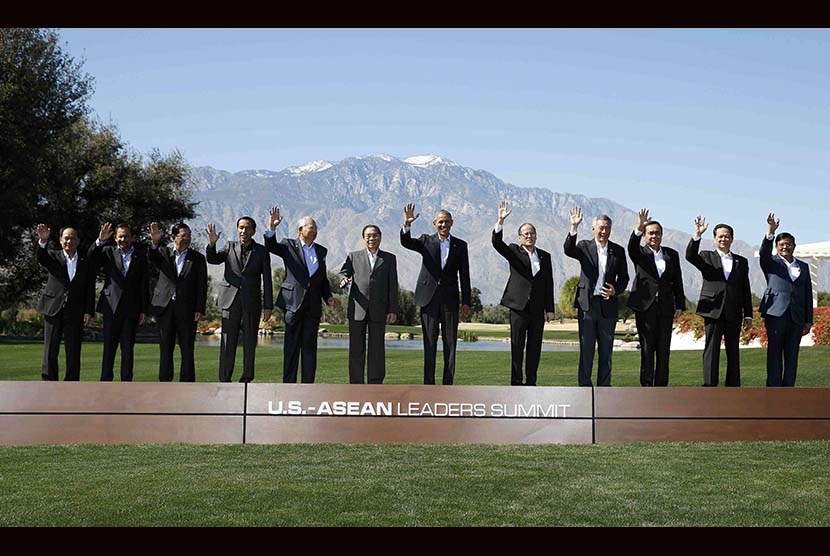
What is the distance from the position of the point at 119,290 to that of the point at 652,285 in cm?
645

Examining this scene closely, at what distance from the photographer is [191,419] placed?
9648 mm

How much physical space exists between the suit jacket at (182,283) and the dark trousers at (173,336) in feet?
0.22

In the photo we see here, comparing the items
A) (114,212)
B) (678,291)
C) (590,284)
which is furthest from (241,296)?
(114,212)

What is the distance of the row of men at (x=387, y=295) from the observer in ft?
35.9

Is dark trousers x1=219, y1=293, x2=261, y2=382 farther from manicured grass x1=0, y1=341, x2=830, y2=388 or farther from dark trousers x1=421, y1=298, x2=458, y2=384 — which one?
manicured grass x1=0, y1=341, x2=830, y2=388

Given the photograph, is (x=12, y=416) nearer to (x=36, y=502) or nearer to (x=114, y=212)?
(x=36, y=502)

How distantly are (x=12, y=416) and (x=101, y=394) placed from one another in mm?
924

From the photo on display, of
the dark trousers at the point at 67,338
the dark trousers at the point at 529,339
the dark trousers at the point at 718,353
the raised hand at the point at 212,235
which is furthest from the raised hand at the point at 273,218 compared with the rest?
the dark trousers at the point at 718,353

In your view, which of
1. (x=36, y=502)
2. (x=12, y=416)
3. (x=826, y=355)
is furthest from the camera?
(x=826, y=355)

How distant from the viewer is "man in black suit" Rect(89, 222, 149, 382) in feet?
37.1

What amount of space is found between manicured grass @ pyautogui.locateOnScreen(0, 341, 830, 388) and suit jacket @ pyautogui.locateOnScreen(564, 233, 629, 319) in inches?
208

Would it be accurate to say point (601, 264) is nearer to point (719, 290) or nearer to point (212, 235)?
point (719, 290)

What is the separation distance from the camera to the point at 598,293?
11.0 meters

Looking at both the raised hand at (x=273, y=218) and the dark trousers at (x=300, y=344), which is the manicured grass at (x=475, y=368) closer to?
the dark trousers at (x=300, y=344)
